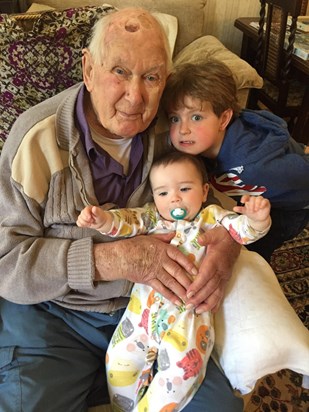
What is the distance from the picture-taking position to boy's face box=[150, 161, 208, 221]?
1.13 m

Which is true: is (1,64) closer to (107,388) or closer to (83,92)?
(83,92)

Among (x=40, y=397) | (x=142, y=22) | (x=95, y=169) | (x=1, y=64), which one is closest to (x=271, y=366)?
(x=40, y=397)

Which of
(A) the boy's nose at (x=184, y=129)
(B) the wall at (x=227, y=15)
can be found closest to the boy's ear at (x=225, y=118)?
(A) the boy's nose at (x=184, y=129)

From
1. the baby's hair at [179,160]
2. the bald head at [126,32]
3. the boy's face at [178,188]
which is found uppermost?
the bald head at [126,32]

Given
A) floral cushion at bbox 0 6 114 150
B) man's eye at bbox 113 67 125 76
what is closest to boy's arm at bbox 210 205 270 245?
man's eye at bbox 113 67 125 76

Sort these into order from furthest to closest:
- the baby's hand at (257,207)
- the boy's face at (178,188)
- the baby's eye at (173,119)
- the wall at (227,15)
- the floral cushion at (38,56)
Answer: the wall at (227,15) → the floral cushion at (38,56) → the baby's eye at (173,119) → the boy's face at (178,188) → the baby's hand at (257,207)

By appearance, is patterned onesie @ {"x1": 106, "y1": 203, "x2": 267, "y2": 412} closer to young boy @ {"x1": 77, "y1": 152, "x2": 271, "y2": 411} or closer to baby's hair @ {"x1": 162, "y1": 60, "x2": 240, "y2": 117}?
young boy @ {"x1": 77, "y1": 152, "x2": 271, "y2": 411}

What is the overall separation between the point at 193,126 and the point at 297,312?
1.16m

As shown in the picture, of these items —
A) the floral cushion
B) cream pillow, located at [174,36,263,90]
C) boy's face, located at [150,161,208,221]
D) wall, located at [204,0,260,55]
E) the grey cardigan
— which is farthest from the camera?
wall, located at [204,0,260,55]

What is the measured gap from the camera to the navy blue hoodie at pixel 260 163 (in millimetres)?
1276

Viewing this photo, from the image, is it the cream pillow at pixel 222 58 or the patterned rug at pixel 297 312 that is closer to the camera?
the patterned rug at pixel 297 312

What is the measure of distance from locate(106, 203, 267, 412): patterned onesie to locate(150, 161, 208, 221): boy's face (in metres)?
0.04

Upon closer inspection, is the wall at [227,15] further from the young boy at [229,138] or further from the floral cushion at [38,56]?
the young boy at [229,138]

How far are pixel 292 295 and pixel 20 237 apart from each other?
1427mm
